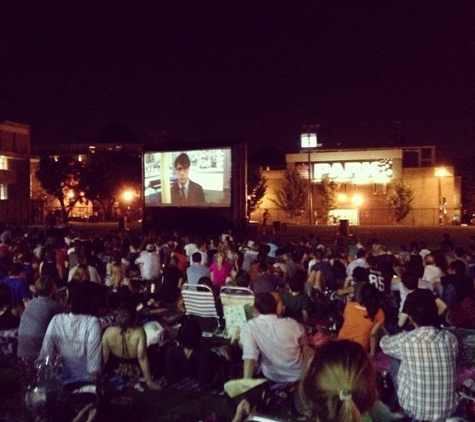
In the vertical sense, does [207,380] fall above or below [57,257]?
below

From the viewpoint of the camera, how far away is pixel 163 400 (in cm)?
630

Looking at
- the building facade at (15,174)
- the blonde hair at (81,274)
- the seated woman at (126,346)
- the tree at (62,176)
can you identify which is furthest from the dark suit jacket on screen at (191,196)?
the tree at (62,176)

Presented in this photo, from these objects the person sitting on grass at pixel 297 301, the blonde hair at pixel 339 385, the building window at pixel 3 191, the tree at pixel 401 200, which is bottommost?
the person sitting on grass at pixel 297 301

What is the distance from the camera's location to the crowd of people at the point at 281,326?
426 cm

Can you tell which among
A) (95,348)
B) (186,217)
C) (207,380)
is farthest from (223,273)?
(186,217)

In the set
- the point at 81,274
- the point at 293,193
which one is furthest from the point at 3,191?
the point at 81,274

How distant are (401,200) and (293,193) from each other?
8432 millimetres

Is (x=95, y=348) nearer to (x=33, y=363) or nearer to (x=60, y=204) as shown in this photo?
(x=33, y=363)

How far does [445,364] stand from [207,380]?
269cm

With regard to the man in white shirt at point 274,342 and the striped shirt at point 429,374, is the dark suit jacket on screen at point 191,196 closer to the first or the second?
the man in white shirt at point 274,342

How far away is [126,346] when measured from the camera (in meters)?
6.13

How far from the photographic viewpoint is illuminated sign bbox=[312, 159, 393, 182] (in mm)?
48406

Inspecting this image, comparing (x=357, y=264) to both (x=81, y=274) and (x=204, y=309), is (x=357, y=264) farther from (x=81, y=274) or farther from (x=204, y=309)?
(x=81, y=274)

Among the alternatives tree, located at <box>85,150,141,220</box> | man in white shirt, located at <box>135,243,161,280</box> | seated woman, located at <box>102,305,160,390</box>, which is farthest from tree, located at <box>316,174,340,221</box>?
seated woman, located at <box>102,305,160,390</box>
